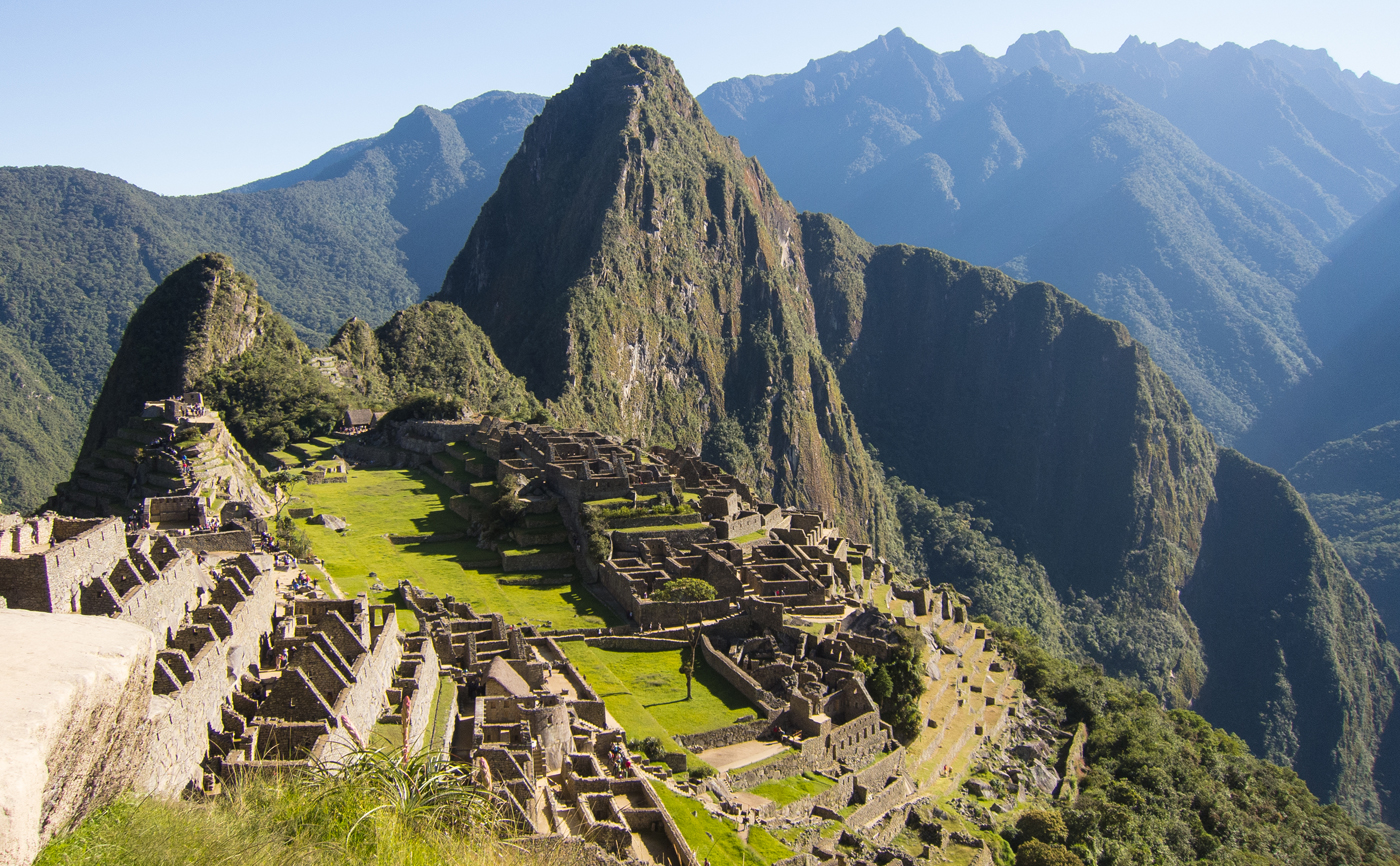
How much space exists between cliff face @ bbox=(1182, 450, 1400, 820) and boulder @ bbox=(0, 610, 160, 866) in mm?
147919

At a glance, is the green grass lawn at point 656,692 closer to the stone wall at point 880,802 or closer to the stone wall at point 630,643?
the stone wall at point 630,643

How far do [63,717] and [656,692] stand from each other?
29.9 meters

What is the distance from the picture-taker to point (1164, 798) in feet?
171

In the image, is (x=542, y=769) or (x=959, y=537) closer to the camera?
(x=542, y=769)

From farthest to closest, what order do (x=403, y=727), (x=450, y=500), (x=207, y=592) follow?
(x=450, y=500) < (x=207, y=592) < (x=403, y=727)

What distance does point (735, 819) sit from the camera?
28.3 metres

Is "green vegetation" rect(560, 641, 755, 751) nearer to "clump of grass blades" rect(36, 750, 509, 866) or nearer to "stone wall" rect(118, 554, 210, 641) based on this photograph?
"stone wall" rect(118, 554, 210, 641)

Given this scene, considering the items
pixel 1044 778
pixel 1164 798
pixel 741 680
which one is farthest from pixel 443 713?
pixel 1164 798

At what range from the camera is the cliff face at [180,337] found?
318 feet

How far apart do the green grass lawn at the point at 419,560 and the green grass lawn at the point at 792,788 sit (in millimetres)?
11771

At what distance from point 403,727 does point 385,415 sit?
68.4 metres

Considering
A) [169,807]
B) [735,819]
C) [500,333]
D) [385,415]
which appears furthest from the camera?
[500,333]

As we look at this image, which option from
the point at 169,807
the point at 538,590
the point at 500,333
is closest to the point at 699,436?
the point at 500,333

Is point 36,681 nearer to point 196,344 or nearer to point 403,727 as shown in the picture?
point 403,727
